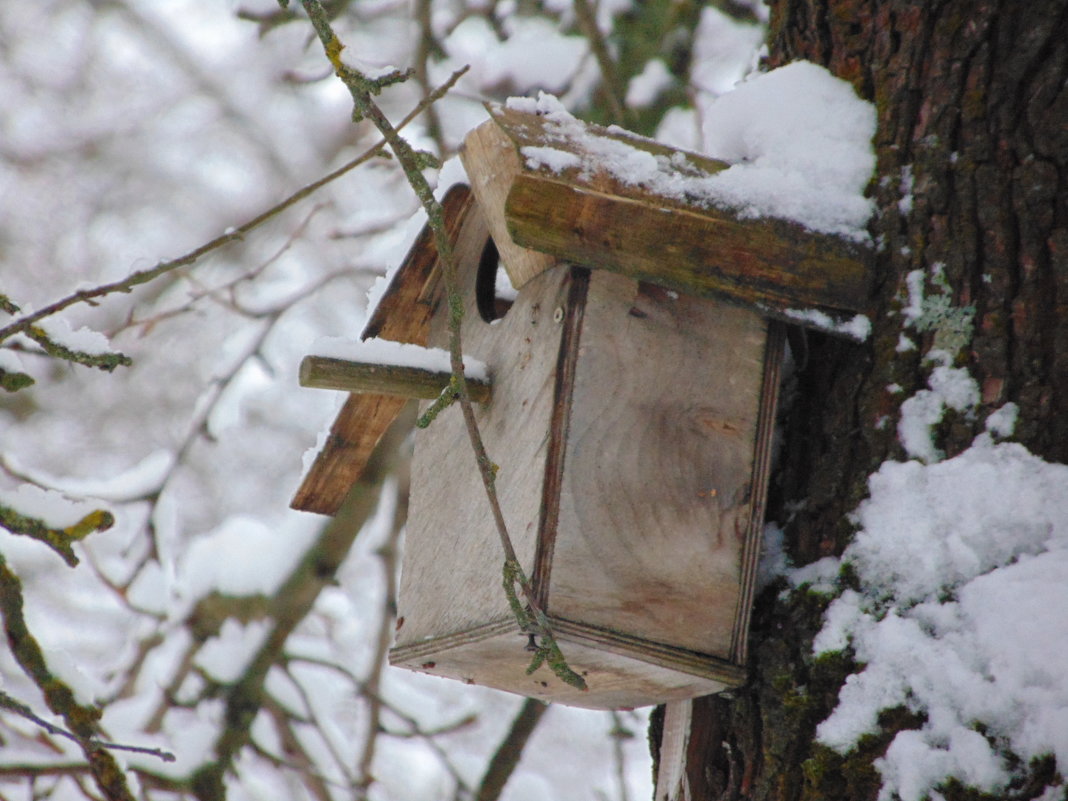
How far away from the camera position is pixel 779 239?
1.41 metres

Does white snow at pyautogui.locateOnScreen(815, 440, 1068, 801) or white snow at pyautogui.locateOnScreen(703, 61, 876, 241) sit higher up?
white snow at pyautogui.locateOnScreen(703, 61, 876, 241)

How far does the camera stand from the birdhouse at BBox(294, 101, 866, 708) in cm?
131

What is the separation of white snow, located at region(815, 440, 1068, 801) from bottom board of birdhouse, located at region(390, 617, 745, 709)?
0.57 feet

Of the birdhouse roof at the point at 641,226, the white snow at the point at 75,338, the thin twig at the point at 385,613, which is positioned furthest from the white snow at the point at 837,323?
the thin twig at the point at 385,613

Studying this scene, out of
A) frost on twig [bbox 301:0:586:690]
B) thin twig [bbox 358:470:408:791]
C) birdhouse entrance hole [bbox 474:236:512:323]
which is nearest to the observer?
frost on twig [bbox 301:0:586:690]

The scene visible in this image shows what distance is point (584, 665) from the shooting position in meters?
1.37

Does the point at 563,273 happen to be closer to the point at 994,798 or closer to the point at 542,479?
the point at 542,479

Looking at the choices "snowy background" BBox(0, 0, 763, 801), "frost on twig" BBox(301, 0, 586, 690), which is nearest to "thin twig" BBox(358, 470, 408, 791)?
"snowy background" BBox(0, 0, 763, 801)

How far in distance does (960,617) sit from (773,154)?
0.69 metres

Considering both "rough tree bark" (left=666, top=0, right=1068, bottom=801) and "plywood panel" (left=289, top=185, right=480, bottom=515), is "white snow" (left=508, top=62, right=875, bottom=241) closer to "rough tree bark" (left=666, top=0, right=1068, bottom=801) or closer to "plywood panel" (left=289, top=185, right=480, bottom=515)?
"rough tree bark" (left=666, top=0, right=1068, bottom=801)

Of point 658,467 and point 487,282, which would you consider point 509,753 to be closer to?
point 487,282

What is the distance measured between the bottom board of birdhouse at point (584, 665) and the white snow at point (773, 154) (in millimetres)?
560

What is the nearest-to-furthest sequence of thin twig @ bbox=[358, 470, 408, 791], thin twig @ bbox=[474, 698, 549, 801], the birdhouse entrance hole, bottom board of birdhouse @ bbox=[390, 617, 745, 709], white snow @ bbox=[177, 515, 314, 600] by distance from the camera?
bottom board of birdhouse @ bbox=[390, 617, 745, 709], the birdhouse entrance hole, thin twig @ bbox=[474, 698, 549, 801], white snow @ bbox=[177, 515, 314, 600], thin twig @ bbox=[358, 470, 408, 791]

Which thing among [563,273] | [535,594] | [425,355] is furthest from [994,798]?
[425,355]
